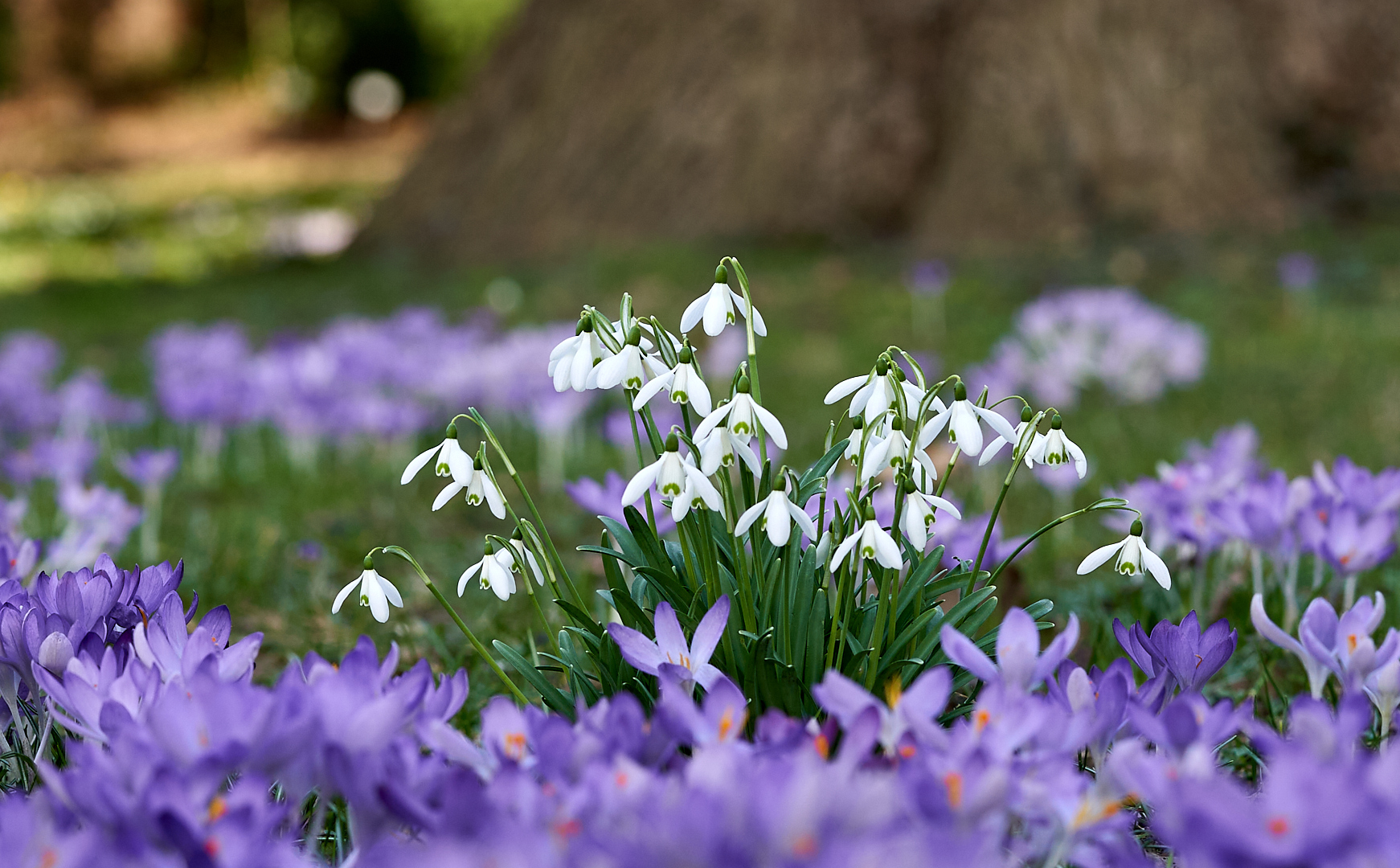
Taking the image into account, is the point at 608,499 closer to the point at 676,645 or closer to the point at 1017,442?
the point at 676,645

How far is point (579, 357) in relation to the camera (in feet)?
4.94

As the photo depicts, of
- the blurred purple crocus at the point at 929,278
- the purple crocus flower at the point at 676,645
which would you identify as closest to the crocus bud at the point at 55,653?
the purple crocus flower at the point at 676,645

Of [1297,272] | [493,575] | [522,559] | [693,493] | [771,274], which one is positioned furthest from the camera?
[771,274]

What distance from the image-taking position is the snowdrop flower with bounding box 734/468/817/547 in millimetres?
1385

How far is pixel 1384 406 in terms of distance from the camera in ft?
17.2

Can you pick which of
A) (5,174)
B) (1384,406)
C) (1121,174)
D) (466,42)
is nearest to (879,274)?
(1121,174)

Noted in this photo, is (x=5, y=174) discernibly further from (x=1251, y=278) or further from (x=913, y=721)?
(x=913, y=721)

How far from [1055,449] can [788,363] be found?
218 inches

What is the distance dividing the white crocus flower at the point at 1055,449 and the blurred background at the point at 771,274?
92 centimetres

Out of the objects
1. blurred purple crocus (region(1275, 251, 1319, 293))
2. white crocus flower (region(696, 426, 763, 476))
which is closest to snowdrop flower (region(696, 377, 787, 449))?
white crocus flower (region(696, 426, 763, 476))

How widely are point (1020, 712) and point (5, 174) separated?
24.1m

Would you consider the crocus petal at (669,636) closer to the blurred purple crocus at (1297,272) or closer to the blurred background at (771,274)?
the blurred background at (771,274)

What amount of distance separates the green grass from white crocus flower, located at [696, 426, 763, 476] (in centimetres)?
108

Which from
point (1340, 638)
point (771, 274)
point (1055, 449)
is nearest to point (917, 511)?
point (1055, 449)
